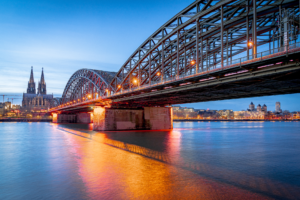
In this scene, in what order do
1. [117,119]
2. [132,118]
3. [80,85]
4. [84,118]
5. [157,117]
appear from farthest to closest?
[84,118], [80,85], [157,117], [132,118], [117,119]

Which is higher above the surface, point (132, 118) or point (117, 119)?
point (132, 118)

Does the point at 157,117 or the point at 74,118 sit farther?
the point at 74,118

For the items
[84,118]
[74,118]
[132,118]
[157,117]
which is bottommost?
[74,118]

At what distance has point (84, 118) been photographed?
131m

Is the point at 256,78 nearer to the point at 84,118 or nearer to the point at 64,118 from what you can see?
the point at 84,118

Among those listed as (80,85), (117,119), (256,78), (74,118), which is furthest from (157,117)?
(74,118)

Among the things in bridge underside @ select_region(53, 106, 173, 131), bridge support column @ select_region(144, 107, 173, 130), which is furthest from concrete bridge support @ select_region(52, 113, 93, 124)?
bridge support column @ select_region(144, 107, 173, 130)

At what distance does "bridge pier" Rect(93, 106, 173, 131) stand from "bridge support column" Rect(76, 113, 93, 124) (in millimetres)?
69405

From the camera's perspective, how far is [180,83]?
32281 millimetres

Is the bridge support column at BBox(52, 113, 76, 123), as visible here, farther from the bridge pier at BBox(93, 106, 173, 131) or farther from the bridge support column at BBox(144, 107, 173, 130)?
the bridge support column at BBox(144, 107, 173, 130)

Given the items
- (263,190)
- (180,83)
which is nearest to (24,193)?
(263,190)

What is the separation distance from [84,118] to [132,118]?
77909 mm

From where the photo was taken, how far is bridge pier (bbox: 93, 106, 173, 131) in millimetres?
58250

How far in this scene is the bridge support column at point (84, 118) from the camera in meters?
128
